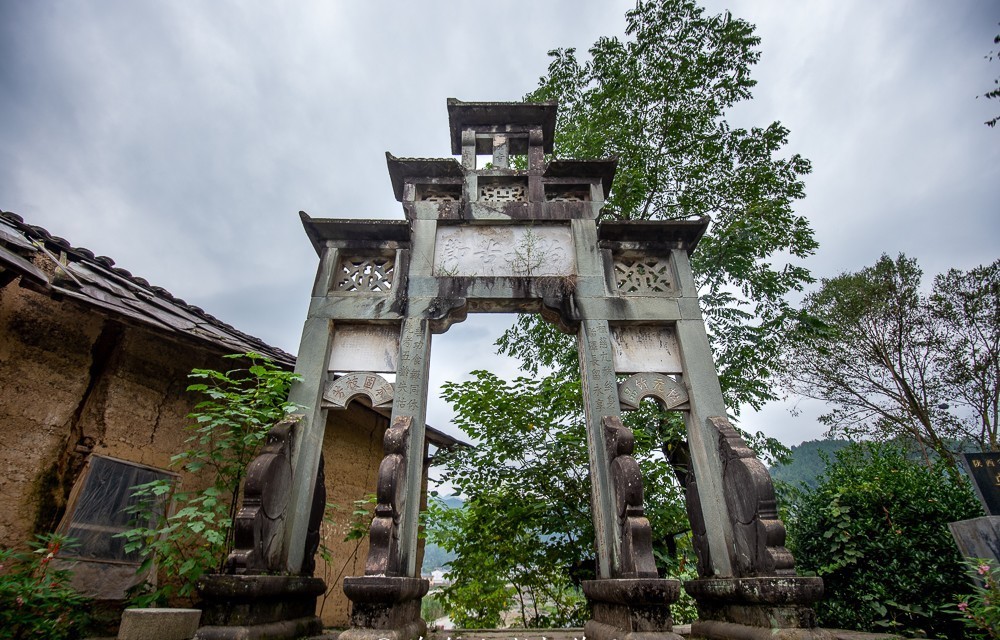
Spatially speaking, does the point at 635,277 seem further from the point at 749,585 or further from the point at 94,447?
the point at 94,447

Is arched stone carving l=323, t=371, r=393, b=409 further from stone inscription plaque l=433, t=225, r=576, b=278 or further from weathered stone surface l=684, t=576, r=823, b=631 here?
weathered stone surface l=684, t=576, r=823, b=631

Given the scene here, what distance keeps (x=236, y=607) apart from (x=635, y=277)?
15.5 feet

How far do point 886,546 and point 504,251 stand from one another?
210 inches

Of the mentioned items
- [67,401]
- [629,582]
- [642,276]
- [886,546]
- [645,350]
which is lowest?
[629,582]

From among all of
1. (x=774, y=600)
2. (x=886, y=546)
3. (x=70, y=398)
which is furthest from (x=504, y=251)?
(x=886, y=546)

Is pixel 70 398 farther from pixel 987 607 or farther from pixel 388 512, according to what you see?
pixel 987 607

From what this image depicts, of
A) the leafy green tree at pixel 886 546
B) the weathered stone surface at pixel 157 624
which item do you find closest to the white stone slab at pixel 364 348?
the weathered stone surface at pixel 157 624

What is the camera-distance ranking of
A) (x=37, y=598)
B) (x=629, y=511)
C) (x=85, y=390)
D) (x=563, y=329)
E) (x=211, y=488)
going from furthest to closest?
(x=563, y=329) → (x=85, y=390) → (x=211, y=488) → (x=629, y=511) → (x=37, y=598)

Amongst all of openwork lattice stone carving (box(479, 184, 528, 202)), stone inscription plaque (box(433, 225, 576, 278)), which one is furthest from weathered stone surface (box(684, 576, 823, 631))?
openwork lattice stone carving (box(479, 184, 528, 202))

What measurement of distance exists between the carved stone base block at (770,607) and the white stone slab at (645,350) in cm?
196

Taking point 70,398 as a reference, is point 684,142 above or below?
above

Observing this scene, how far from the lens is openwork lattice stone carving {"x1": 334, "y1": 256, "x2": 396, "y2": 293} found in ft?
16.9

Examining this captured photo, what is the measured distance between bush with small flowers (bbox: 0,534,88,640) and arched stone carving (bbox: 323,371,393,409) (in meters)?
2.24

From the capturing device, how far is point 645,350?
4.89 meters
